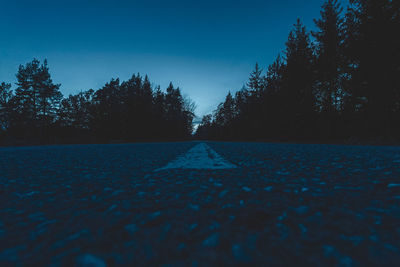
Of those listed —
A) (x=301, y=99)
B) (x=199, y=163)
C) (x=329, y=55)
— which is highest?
(x=329, y=55)

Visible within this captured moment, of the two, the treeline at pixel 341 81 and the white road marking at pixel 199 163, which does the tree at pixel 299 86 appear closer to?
the treeline at pixel 341 81

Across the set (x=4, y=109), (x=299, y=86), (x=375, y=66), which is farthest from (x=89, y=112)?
(x=375, y=66)

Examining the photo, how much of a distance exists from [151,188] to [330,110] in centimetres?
2712

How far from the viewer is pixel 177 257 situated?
2.74ft

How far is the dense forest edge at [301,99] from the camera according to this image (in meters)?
15.9

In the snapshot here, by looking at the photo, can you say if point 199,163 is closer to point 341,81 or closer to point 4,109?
point 341,81

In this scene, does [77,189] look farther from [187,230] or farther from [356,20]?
[356,20]

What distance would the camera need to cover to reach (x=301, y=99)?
1022 inches

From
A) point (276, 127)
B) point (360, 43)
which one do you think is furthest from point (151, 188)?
point (276, 127)

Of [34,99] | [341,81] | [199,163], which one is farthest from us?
[34,99]

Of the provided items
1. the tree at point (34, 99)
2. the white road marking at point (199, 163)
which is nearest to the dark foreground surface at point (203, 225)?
the white road marking at point (199, 163)

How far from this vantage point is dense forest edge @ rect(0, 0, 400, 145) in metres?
15.9

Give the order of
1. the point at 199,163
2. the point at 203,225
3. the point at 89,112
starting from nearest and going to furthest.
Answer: the point at 203,225 → the point at 199,163 → the point at 89,112

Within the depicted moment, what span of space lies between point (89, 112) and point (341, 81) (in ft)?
203
